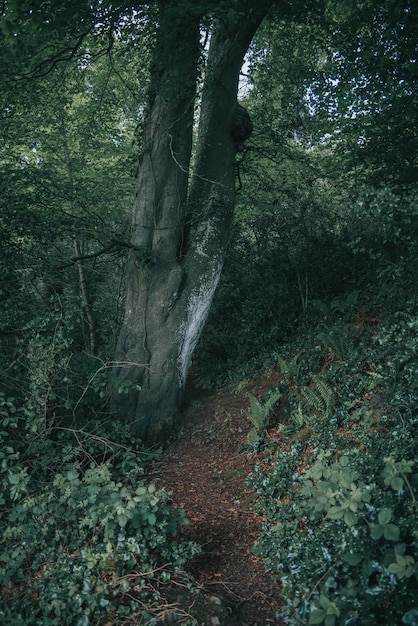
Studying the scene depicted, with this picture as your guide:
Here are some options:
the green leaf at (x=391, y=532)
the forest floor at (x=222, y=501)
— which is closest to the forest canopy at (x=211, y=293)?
the green leaf at (x=391, y=532)

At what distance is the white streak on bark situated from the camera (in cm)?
812

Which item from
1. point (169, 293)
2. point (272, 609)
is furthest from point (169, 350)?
point (272, 609)

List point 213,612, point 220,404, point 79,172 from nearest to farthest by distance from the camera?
point 213,612
point 220,404
point 79,172

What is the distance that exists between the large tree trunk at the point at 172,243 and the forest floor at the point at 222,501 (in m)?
0.71

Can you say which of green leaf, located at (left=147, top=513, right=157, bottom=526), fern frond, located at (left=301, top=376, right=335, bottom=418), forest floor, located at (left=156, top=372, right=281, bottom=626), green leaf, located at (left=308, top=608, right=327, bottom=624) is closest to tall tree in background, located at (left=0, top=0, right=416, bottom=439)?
forest floor, located at (left=156, top=372, right=281, bottom=626)

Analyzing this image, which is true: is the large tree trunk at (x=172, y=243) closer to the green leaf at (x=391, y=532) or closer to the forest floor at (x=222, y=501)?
the forest floor at (x=222, y=501)

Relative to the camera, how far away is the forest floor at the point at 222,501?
168 inches

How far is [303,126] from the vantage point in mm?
10523

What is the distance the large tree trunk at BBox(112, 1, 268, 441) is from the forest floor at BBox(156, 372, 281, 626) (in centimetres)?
71

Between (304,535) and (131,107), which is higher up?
(131,107)

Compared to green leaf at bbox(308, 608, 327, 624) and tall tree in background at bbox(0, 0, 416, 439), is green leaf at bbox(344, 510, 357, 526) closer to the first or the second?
green leaf at bbox(308, 608, 327, 624)

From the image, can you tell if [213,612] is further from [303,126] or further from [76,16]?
[303,126]

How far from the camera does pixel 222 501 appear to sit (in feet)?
19.9

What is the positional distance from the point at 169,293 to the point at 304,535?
444 centimetres
